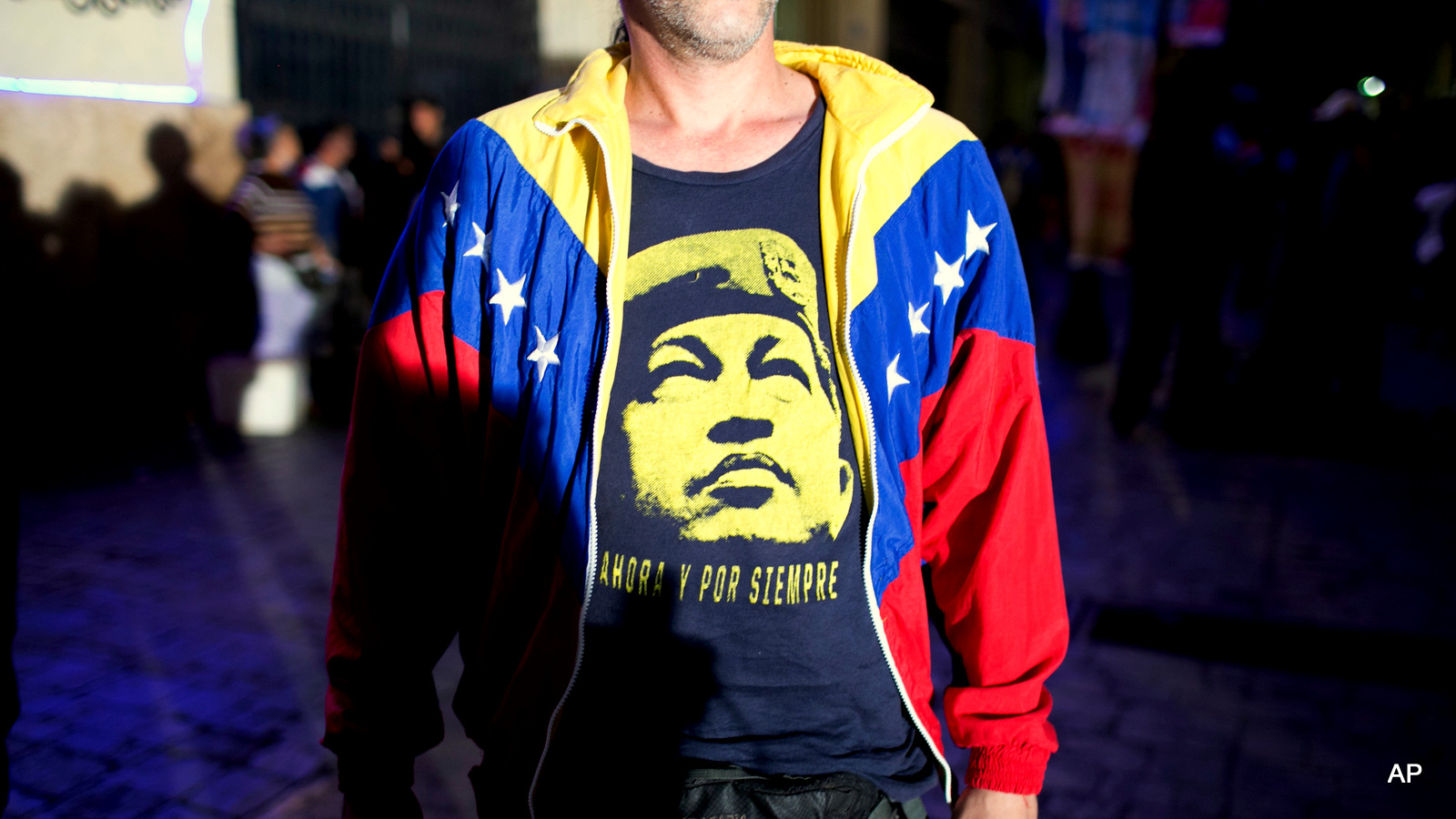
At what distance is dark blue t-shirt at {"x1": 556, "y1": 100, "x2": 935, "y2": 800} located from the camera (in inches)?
61.4

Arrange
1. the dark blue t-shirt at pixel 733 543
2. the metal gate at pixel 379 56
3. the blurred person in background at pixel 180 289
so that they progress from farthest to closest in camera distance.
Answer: the metal gate at pixel 379 56, the blurred person in background at pixel 180 289, the dark blue t-shirt at pixel 733 543

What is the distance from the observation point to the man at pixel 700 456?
1.57 m

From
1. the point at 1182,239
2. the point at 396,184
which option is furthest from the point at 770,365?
the point at 396,184

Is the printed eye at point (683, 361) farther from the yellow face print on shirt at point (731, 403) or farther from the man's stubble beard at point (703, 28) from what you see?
the man's stubble beard at point (703, 28)

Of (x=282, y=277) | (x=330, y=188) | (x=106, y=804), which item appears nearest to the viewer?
(x=106, y=804)

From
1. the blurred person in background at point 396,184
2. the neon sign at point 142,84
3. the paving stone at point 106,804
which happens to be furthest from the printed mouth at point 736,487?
the neon sign at point 142,84

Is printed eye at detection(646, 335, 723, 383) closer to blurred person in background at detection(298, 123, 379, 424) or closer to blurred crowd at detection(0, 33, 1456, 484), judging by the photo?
blurred crowd at detection(0, 33, 1456, 484)

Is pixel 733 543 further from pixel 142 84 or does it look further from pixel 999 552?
pixel 142 84

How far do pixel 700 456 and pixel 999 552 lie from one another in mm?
498

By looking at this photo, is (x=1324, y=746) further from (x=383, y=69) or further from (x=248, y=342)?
(x=383, y=69)

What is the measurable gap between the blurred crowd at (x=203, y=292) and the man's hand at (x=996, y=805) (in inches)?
284

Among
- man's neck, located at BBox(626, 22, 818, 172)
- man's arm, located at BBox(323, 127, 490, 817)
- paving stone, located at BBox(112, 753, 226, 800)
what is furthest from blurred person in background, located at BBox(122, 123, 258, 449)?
man's neck, located at BBox(626, 22, 818, 172)

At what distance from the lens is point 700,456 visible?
157 centimetres

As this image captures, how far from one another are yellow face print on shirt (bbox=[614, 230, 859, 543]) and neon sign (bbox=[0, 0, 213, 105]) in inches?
330
